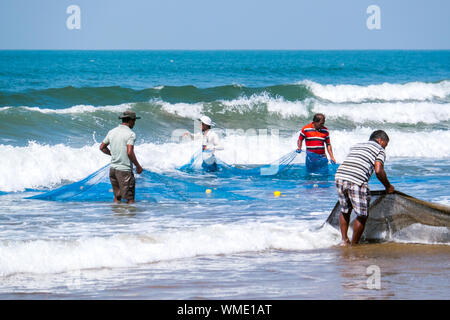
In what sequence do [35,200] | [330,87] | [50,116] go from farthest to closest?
[330,87], [50,116], [35,200]

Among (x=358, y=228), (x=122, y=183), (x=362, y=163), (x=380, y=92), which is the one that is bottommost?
(x=358, y=228)

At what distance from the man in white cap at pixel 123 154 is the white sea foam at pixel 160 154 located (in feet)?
9.83

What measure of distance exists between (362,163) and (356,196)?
0.36 metres

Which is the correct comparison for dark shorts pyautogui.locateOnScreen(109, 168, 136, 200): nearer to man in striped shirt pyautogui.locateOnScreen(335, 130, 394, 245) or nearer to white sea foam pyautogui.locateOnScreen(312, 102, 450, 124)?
man in striped shirt pyautogui.locateOnScreen(335, 130, 394, 245)

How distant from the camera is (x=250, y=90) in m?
30.1

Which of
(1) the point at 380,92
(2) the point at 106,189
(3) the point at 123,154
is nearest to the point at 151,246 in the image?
(3) the point at 123,154

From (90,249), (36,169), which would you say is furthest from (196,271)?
(36,169)

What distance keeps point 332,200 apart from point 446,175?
4226mm

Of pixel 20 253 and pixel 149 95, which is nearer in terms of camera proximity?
pixel 20 253

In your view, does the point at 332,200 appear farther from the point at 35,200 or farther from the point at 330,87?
the point at 330,87

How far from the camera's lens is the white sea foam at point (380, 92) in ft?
106

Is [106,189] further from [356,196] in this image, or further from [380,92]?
[380,92]

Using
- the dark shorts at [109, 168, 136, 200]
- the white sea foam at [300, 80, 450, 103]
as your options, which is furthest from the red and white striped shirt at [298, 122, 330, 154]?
the white sea foam at [300, 80, 450, 103]

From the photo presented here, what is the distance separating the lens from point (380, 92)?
34.3 metres
